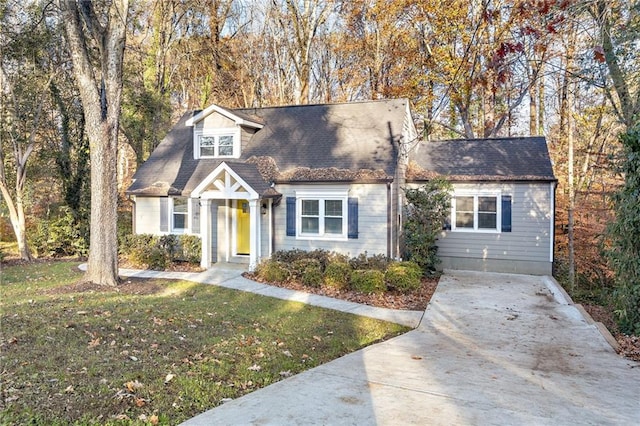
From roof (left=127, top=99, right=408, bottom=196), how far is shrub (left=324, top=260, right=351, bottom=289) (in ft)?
9.31

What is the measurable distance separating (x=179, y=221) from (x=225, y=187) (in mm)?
2863

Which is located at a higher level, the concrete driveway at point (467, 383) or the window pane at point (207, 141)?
the window pane at point (207, 141)

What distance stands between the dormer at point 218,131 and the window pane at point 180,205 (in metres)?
1.66

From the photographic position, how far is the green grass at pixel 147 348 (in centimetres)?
414

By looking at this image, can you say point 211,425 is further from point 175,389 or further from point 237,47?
point 237,47

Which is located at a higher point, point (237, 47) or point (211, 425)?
point (237, 47)

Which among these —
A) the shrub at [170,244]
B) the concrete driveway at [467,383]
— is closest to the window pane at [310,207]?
the shrub at [170,244]

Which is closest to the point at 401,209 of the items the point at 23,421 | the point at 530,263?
the point at 530,263

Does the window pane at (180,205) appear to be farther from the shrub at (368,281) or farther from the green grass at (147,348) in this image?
the shrub at (368,281)

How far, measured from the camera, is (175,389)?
457 centimetres

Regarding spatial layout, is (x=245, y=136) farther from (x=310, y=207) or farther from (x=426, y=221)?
(x=426, y=221)

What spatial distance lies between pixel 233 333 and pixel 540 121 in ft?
71.7

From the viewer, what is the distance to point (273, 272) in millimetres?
11484

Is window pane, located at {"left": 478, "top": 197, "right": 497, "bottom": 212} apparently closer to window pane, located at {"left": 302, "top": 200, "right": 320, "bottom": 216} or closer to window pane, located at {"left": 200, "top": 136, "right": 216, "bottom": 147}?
window pane, located at {"left": 302, "top": 200, "right": 320, "bottom": 216}
